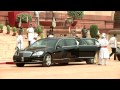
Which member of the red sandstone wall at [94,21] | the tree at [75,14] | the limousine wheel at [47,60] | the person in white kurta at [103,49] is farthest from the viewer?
the red sandstone wall at [94,21]

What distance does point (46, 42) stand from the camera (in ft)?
69.6

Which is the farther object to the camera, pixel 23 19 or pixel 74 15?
pixel 74 15

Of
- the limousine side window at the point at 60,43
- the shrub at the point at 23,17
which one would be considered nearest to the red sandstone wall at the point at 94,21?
the shrub at the point at 23,17

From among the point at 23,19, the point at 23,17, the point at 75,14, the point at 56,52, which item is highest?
the point at 75,14

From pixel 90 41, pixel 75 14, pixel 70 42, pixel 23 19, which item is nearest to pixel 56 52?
pixel 70 42

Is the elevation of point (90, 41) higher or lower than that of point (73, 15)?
lower

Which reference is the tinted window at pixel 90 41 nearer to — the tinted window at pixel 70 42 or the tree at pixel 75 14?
the tinted window at pixel 70 42

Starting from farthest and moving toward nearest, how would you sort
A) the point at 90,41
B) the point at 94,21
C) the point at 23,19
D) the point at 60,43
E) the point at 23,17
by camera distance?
the point at 94,21
the point at 23,17
the point at 23,19
the point at 90,41
the point at 60,43

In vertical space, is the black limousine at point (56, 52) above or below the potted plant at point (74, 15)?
below

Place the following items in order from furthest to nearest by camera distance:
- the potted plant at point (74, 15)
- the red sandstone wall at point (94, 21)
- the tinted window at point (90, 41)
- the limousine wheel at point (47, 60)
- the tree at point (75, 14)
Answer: the red sandstone wall at point (94, 21)
the potted plant at point (74, 15)
the tree at point (75, 14)
the tinted window at point (90, 41)
the limousine wheel at point (47, 60)

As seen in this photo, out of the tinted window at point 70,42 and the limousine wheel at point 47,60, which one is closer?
the limousine wheel at point 47,60

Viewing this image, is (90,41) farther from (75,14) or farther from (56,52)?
(75,14)
